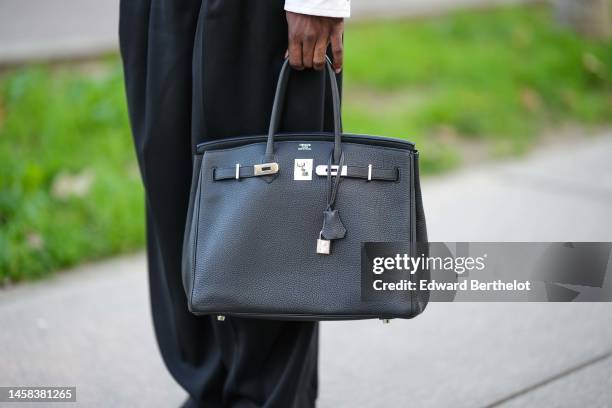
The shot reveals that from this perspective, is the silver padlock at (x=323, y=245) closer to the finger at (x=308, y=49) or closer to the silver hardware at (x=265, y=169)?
the silver hardware at (x=265, y=169)

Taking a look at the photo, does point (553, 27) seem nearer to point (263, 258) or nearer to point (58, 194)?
point (58, 194)

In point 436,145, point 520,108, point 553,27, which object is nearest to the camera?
point 436,145

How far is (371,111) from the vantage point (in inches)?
185

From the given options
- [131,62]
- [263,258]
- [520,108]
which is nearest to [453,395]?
[263,258]

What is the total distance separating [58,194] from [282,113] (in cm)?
204

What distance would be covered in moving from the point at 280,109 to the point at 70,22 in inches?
201

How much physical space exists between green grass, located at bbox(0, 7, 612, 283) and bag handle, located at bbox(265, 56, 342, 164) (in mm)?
1773

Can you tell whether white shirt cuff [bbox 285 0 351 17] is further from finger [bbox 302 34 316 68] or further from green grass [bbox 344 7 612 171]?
green grass [bbox 344 7 612 171]

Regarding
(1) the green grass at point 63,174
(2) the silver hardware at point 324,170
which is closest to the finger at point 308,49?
(2) the silver hardware at point 324,170

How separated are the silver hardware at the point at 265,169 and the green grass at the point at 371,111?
1.75m

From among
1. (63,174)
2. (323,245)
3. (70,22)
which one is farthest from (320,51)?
(70,22)

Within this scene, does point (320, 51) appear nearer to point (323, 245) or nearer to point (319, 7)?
point (319, 7)

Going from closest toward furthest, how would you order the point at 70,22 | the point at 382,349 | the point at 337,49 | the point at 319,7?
1. the point at 319,7
2. the point at 337,49
3. the point at 382,349
4. the point at 70,22

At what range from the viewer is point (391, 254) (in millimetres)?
1604
